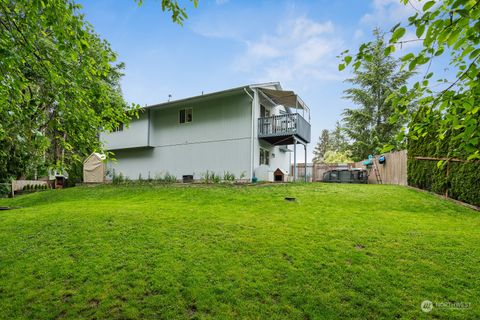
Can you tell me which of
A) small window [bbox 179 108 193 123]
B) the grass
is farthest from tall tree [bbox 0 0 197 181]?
small window [bbox 179 108 193 123]

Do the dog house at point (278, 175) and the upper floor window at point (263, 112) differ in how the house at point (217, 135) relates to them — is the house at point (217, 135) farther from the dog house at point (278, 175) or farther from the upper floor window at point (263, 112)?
the dog house at point (278, 175)

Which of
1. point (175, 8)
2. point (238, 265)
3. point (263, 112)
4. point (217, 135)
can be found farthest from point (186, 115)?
point (238, 265)

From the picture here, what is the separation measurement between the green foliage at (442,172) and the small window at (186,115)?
12000 millimetres

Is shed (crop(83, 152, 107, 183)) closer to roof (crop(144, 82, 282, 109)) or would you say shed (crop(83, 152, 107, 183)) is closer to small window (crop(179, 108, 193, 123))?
roof (crop(144, 82, 282, 109))

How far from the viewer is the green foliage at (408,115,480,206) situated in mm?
7649

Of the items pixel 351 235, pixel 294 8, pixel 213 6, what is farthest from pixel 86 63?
pixel 294 8

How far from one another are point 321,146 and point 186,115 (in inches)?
1639

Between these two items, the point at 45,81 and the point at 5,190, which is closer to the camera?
the point at 45,81

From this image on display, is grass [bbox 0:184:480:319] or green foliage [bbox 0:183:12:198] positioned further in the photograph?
green foliage [bbox 0:183:12:198]

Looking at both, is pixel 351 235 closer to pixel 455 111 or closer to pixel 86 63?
pixel 455 111

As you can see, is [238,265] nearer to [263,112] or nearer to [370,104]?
[263,112]

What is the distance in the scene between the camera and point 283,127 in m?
14.5

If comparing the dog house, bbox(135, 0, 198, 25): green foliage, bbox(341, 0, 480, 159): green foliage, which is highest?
bbox(135, 0, 198, 25): green foliage

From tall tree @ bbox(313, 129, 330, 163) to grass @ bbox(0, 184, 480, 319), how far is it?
151ft
